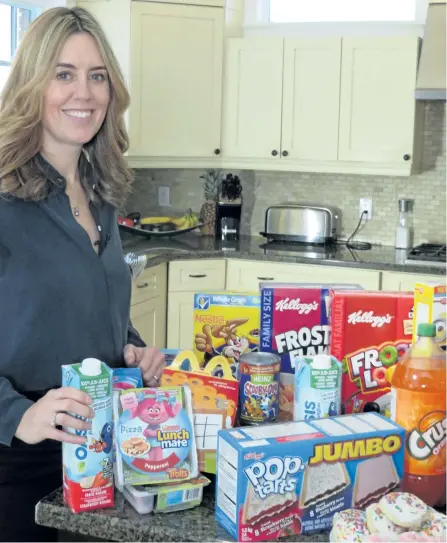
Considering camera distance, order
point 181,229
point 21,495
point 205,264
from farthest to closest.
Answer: point 181,229 → point 205,264 → point 21,495

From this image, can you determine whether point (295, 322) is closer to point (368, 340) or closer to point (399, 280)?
point (368, 340)

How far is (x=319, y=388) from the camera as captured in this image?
1.54m

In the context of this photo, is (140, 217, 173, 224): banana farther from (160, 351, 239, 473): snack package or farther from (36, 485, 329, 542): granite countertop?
(36, 485, 329, 542): granite countertop

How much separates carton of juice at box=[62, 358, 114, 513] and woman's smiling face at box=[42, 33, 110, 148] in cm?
73

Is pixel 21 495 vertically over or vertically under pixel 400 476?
under

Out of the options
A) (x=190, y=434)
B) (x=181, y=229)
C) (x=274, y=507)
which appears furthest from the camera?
(x=181, y=229)

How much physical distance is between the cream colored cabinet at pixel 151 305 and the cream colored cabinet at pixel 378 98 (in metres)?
1.23

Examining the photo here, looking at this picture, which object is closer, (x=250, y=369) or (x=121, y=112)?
(x=250, y=369)

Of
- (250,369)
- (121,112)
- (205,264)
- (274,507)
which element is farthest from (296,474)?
(205,264)

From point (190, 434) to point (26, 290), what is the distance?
21.5 inches

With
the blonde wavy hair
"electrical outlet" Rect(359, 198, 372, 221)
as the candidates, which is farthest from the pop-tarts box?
"electrical outlet" Rect(359, 198, 372, 221)

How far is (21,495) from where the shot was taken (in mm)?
1767

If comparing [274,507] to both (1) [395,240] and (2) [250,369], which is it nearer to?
(2) [250,369]

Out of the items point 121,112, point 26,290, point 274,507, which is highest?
point 121,112
